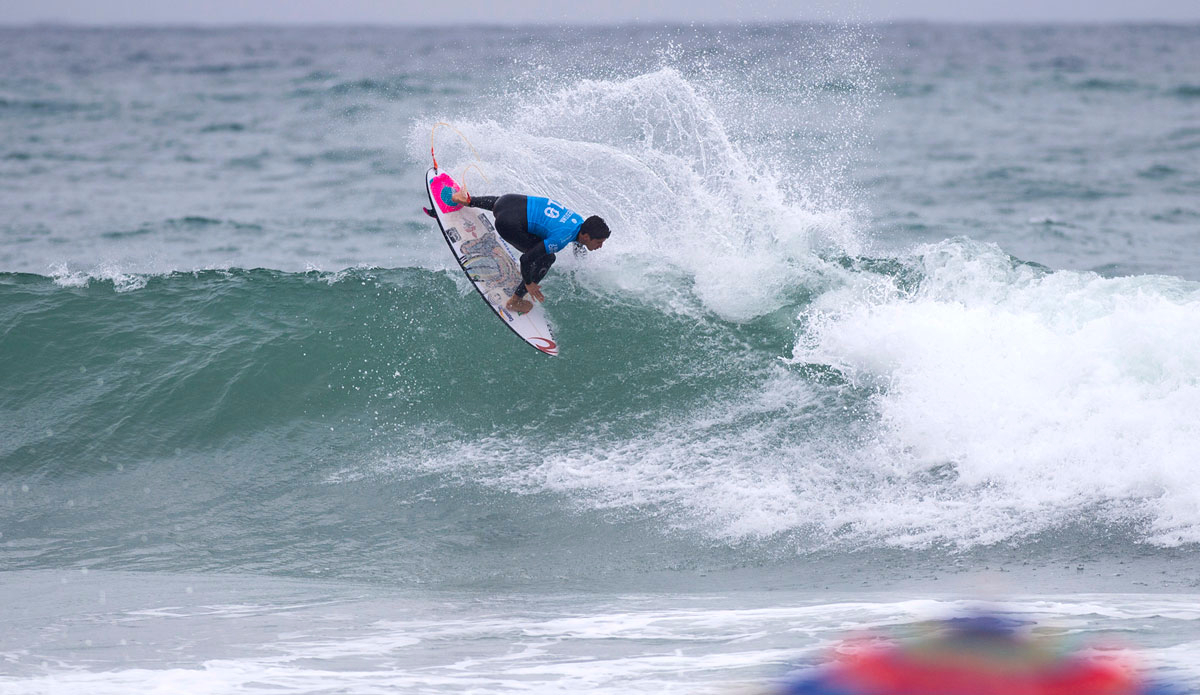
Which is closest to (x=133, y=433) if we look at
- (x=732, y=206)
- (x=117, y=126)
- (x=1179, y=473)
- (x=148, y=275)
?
(x=148, y=275)

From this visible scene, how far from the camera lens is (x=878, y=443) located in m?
9.23

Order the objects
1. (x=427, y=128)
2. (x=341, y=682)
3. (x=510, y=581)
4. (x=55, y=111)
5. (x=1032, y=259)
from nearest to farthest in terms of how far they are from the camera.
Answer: (x=341, y=682) → (x=510, y=581) → (x=427, y=128) → (x=1032, y=259) → (x=55, y=111)

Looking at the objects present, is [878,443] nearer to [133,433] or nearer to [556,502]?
[556,502]

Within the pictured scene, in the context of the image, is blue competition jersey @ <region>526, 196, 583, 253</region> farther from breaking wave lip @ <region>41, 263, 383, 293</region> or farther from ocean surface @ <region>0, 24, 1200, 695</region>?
breaking wave lip @ <region>41, 263, 383, 293</region>

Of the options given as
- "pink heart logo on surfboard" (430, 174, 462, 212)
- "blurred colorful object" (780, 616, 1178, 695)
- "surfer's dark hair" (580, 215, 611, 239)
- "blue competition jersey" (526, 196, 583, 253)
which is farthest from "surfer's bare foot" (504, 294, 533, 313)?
"blurred colorful object" (780, 616, 1178, 695)

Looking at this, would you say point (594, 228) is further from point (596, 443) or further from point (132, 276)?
point (132, 276)

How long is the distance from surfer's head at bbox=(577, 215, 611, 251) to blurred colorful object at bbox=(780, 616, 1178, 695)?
4472 mm

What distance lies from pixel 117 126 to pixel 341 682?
29.2 m

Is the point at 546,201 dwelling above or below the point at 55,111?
below

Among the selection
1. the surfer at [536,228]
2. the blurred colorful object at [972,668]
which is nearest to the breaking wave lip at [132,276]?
the surfer at [536,228]

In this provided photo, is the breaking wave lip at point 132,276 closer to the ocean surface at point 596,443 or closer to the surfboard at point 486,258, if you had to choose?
the ocean surface at point 596,443

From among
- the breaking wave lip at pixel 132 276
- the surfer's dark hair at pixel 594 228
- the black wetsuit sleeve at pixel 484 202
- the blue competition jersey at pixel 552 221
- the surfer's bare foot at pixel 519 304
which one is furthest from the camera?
the breaking wave lip at pixel 132 276

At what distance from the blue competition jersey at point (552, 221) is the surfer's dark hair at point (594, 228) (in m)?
0.19

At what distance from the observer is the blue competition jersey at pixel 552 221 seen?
9.61 meters
